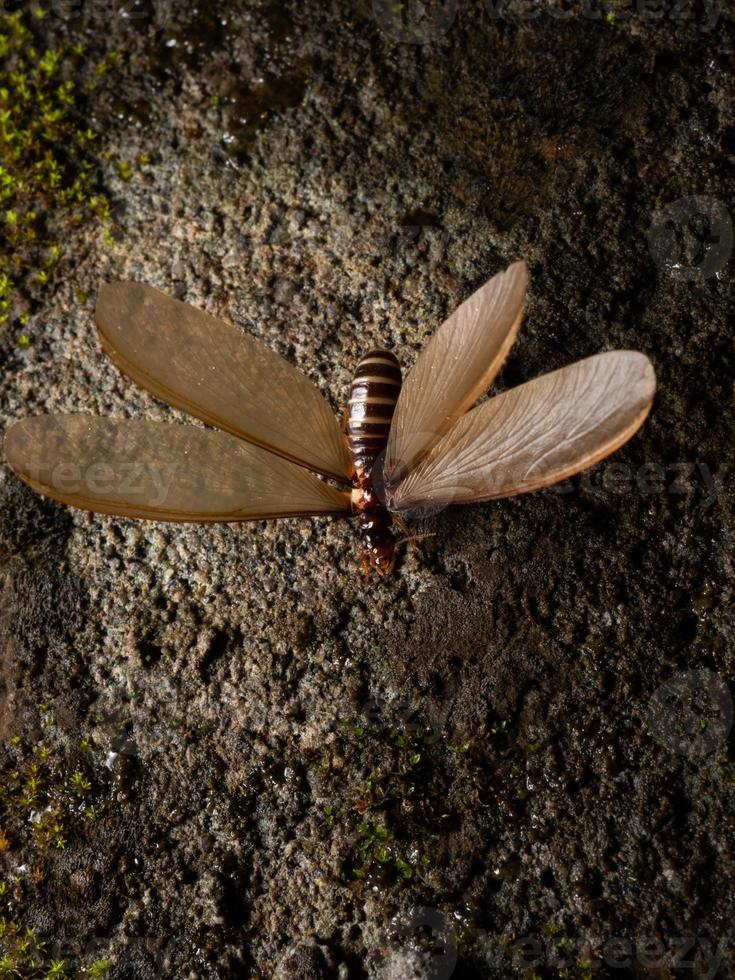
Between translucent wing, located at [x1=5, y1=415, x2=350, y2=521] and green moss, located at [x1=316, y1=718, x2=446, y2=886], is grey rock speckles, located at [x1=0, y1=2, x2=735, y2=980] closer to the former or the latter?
green moss, located at [x1=316, y1=718, x2=446, y2=886]

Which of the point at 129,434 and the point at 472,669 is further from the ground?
the point at 129,434

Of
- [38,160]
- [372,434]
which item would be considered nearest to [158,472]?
[372,434]

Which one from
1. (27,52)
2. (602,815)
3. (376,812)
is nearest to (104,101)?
(27,52)

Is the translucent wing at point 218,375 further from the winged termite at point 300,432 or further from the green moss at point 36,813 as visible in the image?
the green moss at point 36,813

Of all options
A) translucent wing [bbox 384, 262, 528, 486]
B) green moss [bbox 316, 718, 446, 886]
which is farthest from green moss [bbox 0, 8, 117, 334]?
green moss [bbox 316, 718, 446, 886]

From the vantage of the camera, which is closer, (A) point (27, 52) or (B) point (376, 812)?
(B) point (376, 812)

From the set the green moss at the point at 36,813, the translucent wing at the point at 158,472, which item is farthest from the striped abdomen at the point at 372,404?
the green moss at the point at 36,813

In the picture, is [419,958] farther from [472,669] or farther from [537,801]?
[472,669]
